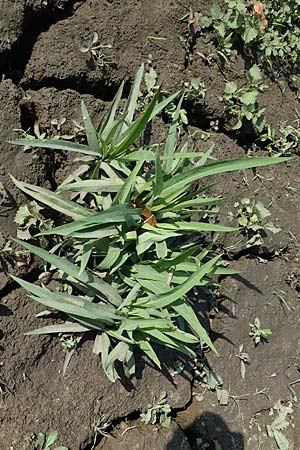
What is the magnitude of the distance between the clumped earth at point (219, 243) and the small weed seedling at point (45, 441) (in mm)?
25

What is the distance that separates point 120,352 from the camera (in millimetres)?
2049

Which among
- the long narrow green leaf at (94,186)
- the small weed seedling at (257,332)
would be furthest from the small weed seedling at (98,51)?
the small weed seedling at (257,332)

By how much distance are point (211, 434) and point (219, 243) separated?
27.6 inches

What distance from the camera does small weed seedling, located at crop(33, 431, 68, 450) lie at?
6.66ft

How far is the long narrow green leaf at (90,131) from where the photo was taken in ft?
6.52

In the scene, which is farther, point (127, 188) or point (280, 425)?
point (280, 425)

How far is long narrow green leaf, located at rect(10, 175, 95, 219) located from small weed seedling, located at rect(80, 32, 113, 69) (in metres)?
0.51

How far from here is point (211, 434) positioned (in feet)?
7.59

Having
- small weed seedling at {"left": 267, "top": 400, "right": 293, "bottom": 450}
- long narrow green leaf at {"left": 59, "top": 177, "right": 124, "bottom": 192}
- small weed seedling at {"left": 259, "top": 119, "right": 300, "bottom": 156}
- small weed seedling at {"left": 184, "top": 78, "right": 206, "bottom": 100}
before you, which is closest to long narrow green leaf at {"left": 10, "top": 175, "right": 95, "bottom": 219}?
long narrow green leaf at {"left": 59, "top": 177, "right": 124, "bottom": 192}

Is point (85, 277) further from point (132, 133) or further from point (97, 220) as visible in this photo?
point (132, 133)

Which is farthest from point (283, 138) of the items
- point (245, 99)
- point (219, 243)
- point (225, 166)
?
point (225, 166)

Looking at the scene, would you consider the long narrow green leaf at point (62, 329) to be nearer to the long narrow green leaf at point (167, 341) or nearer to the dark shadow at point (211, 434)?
the long narrow green leaf at point (167, 341)

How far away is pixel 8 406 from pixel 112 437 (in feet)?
1.28

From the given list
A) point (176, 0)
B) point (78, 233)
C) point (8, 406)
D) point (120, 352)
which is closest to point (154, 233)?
point (78, 233)
